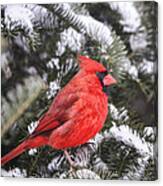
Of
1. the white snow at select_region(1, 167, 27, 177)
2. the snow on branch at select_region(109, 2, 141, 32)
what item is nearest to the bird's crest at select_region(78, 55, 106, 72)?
the snow on branch at select_region(109, 2, 141, 32)

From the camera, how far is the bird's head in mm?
2098

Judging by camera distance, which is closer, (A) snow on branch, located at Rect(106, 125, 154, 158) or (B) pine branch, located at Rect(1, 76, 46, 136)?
(A) snow on branch, located at Rect(106, 125, 154, 158)

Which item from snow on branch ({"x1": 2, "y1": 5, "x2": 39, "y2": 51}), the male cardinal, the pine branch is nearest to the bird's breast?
the male cardinal

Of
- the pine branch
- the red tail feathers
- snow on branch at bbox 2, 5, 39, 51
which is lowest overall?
the red tail feathers

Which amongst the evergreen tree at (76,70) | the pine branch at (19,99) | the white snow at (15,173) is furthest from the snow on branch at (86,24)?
the white snow at (15,173)

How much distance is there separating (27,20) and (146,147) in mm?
641

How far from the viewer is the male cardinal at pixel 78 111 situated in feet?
6.89

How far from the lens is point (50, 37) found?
2.14m

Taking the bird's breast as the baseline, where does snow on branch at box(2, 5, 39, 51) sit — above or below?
above

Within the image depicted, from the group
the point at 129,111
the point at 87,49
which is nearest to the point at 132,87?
the point at 129,111

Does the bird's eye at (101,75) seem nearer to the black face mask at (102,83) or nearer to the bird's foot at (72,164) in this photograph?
the black face mask at (102,83)

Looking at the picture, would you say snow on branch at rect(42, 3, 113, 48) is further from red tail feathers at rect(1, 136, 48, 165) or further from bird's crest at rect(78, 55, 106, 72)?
red tail feathers at rect(1, 136, 48, 165)

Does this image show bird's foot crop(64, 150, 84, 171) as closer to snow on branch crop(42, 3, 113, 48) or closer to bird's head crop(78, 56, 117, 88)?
bird's head crop(78, 56, 117, 88)

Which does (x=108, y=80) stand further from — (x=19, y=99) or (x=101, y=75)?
(x=19, y=99)
